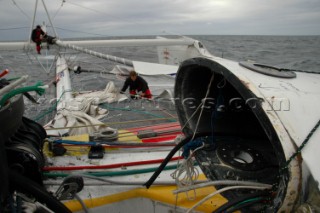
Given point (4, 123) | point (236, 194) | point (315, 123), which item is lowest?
point (236, 194)

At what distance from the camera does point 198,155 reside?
238cm

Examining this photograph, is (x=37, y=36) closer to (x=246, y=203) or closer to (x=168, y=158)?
(x=168, y=158)

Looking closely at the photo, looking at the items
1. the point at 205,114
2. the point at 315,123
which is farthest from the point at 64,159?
the point at 315,123

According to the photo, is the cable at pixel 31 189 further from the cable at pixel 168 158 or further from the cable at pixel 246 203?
the cable at pixel 246 203

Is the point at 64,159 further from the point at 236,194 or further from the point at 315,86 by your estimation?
the point at 315,86

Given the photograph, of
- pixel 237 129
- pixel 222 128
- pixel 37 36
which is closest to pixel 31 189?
pixel 222 128

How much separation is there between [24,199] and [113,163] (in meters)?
1.15

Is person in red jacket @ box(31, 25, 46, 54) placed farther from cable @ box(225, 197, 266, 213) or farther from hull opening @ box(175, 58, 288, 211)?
cable @ box(225, 197, 266, 213)

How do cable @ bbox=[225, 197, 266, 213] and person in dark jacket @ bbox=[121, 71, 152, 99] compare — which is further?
person in dark jacket @ bbox=[121, 71, 152, 99]

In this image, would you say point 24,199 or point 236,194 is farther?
point 236,194

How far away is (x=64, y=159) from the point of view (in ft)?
9.60

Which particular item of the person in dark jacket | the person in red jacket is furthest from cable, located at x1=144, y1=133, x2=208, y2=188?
the person in red jacket

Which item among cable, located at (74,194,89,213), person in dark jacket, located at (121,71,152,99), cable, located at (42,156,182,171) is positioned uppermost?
cable, located at (42,156,182,171)

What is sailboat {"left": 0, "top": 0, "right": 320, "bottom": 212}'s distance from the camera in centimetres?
140
